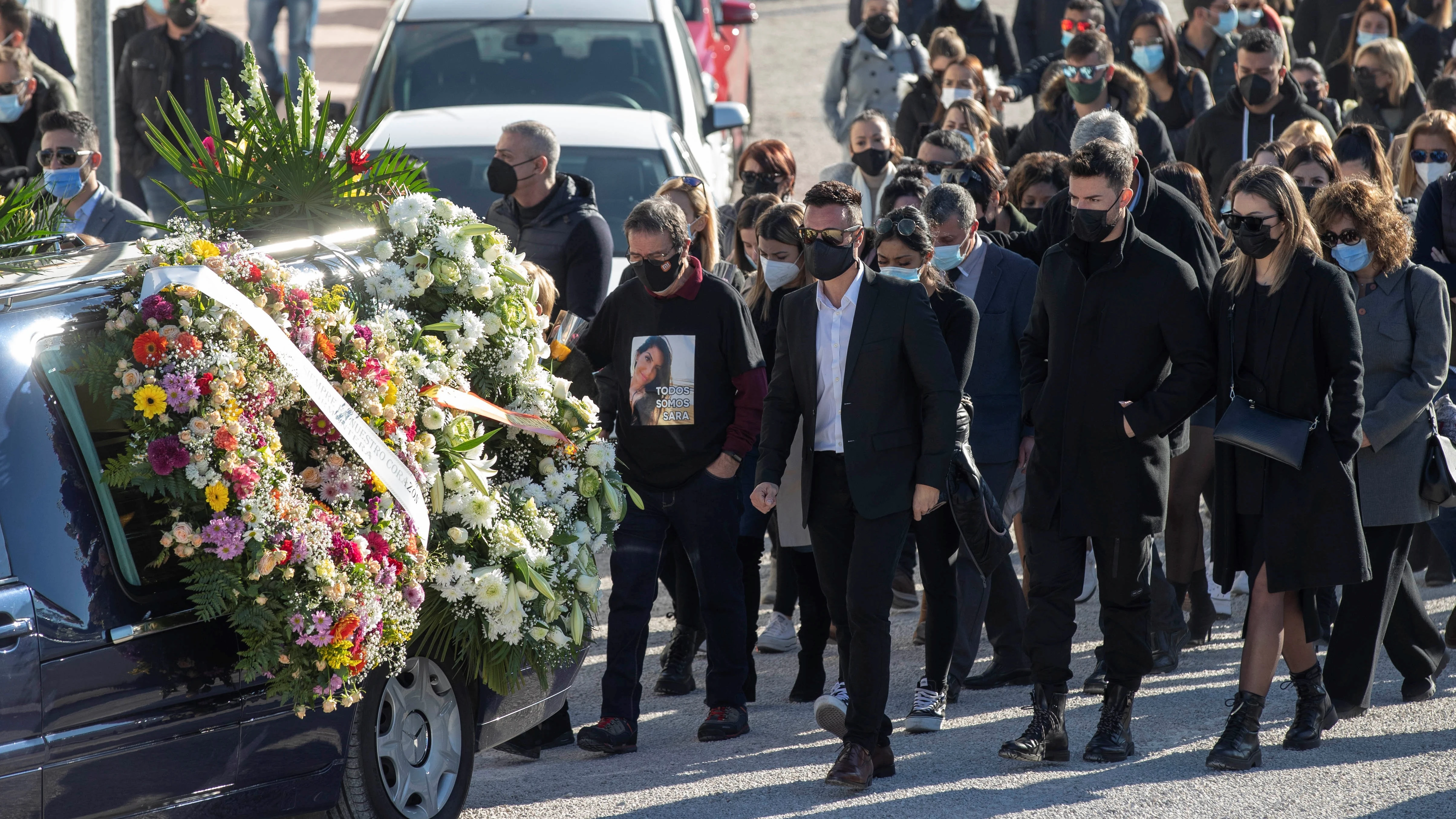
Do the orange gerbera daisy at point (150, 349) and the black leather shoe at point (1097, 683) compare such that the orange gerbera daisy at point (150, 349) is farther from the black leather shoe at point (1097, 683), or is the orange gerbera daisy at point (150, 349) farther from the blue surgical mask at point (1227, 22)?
the blue surgical mask at point (1227, 22)

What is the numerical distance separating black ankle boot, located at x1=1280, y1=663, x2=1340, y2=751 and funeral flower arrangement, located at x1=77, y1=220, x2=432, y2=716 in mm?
3094

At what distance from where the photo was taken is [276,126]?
228 inches

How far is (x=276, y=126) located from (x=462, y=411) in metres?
1.31

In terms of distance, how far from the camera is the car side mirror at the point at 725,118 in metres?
10.7

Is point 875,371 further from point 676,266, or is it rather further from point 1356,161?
point 1356,161

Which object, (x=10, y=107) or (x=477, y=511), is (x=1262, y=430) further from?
(x=10, y=107)

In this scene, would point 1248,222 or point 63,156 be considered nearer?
point 1248,222

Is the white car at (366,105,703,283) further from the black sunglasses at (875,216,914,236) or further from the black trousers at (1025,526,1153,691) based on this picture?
the black trousers at (1025,526,1153,691)

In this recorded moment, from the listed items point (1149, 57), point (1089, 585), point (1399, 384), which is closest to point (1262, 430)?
point (1399, 384)

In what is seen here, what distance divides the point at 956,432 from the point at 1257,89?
16.6 ft

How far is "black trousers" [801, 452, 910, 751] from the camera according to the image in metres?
5.56

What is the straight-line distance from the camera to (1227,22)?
12820 millimetres

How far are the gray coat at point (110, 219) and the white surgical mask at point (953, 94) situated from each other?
17.3 feet

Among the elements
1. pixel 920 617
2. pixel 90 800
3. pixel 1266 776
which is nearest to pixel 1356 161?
pixel 920 617
